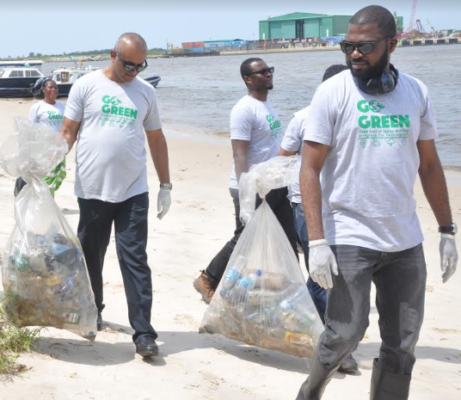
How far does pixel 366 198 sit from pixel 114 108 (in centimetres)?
161

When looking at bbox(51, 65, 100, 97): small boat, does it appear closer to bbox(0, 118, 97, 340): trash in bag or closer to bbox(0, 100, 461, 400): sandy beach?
bbox(0, 100, 461, 400): sandy beach

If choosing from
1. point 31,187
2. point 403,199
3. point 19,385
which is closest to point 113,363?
point 19,385

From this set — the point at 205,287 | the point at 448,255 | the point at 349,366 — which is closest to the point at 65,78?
the point at 205,287

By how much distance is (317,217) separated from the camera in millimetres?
2881

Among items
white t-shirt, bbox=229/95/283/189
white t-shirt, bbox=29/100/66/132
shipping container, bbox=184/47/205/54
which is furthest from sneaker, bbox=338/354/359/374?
shipping container, bbox=184/47/205/54

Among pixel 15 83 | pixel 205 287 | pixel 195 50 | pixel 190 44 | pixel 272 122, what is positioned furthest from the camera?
pixel 190 44

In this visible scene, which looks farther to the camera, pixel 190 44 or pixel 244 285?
pixel 190 44

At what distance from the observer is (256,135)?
4781 millimetres

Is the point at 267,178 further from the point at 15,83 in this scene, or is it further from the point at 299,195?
the point at 15,83

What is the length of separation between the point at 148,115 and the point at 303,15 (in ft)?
412

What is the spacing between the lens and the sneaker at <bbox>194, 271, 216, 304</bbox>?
16.3 feet

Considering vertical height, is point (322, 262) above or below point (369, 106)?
below

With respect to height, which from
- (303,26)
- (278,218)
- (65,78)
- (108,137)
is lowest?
(65,78)

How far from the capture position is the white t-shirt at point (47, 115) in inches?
306
